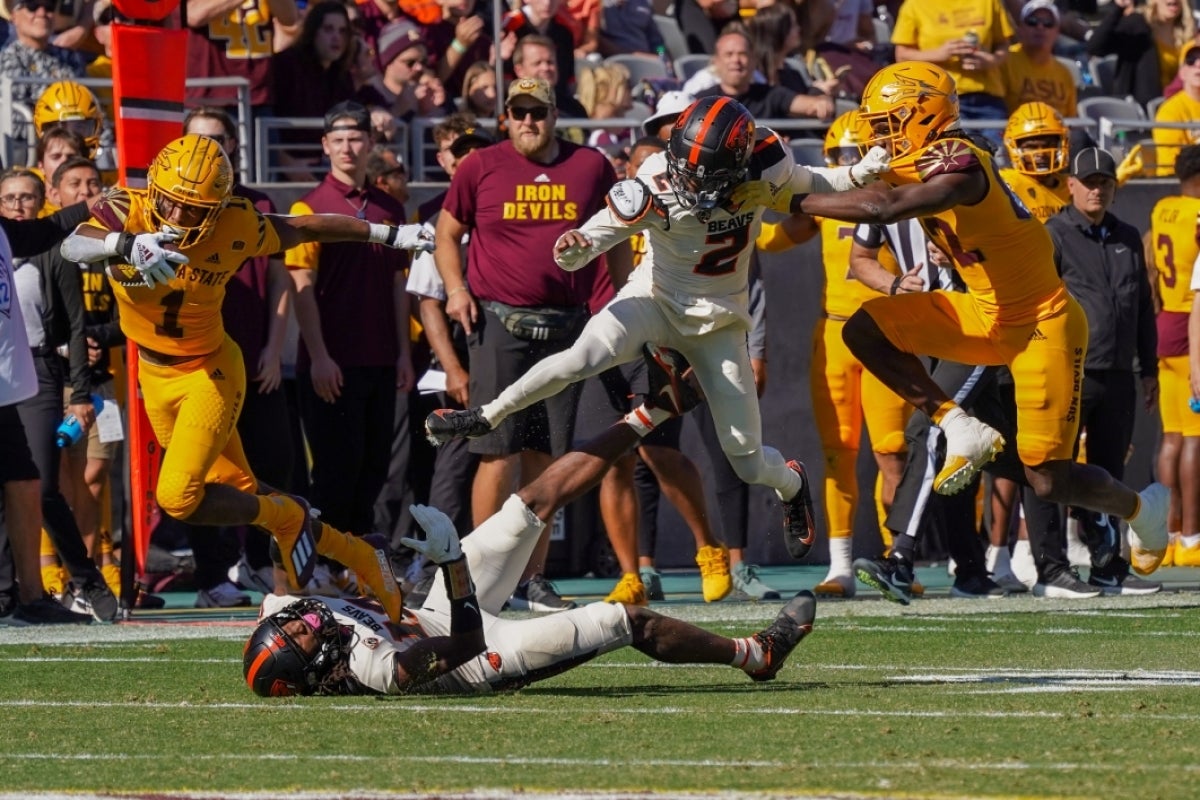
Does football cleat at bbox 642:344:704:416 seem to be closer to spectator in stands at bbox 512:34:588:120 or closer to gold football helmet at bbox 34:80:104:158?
gold football helmet at bbox 34:80:104:158

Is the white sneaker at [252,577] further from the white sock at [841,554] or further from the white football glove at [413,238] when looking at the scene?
the white sock at [841,554]

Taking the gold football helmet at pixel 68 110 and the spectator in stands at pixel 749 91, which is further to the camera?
the spectator in stands at pixel 749 91

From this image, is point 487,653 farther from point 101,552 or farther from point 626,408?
point 101,552

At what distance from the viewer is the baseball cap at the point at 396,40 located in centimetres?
1313

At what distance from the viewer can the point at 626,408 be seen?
9.59 metres

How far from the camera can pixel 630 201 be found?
7.30 meters

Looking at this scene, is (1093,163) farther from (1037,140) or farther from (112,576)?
(112,576)

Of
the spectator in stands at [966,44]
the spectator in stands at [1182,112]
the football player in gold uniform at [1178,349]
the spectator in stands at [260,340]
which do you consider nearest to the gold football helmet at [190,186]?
the spectator in stands at [260,340]

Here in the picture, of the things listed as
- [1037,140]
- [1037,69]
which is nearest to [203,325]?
[1037,140]

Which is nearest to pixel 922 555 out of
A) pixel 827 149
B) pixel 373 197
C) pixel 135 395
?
pixel 827 149

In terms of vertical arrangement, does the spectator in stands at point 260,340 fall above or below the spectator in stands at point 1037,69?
below

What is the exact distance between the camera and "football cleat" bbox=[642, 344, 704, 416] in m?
7.48

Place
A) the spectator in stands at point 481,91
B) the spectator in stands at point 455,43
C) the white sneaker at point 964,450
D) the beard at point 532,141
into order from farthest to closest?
1. the spectator in stands at point 455,43
2. the spectator in stands at point 481,91
3. the beard at point 532,141
4. the white sneaker at point 964,450

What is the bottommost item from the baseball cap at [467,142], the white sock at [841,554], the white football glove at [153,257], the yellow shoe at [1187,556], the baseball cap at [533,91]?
the yellow shoe at [1187,556]
